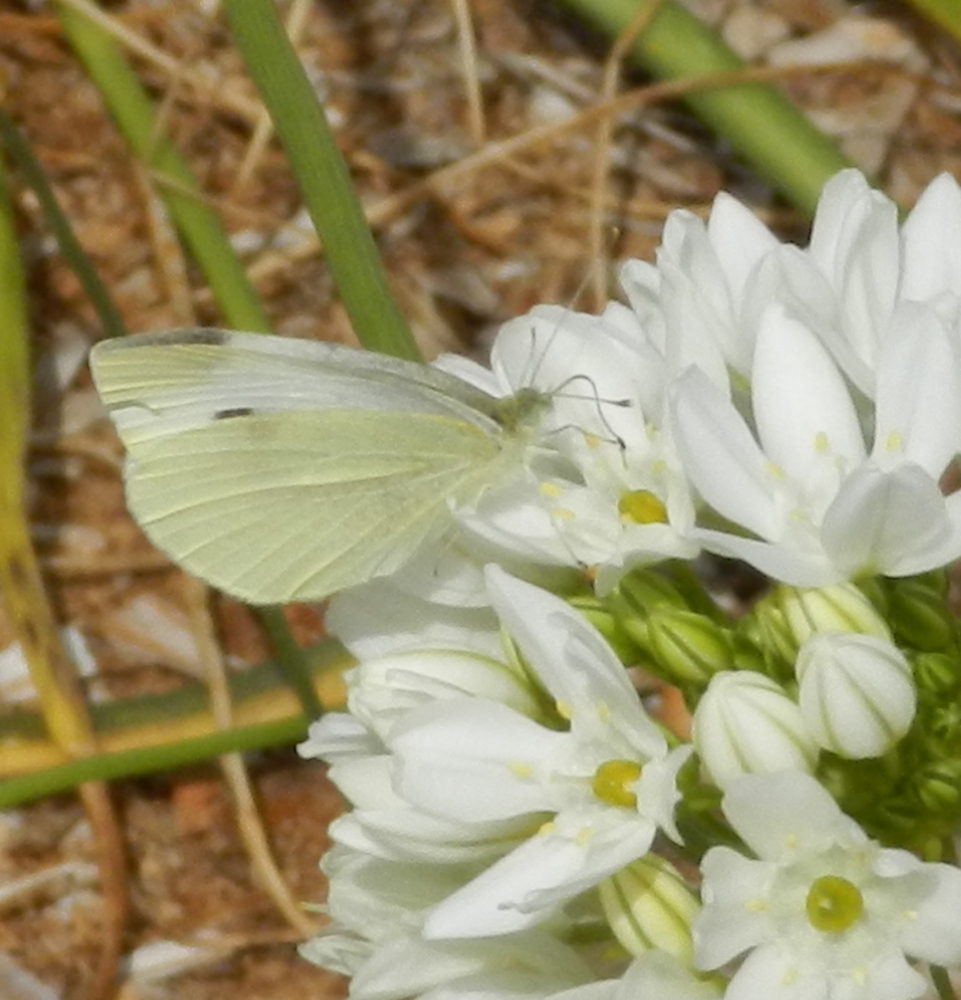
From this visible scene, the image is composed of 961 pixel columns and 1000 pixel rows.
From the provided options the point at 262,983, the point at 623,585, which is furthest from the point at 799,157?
the point at 262,983

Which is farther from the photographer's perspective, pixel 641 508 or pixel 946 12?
pixel 946 12

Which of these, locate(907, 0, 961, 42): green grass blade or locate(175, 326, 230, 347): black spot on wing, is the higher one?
locate(907, 0, 961, 42): green grass blade

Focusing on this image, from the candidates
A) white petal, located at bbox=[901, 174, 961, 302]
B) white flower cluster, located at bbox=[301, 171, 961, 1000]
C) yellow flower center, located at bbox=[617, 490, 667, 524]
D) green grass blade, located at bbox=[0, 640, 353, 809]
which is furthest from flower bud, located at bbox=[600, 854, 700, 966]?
green grass blade, located at bbox=[0, 640, 353, 809]

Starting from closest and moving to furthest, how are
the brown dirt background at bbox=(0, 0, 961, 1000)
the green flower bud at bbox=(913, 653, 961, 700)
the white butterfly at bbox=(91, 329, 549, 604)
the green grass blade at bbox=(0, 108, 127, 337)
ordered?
the green flower bud at bbox=(913, 653, 961, 700)
the white butterfly at bbox=(91, 329, 549, 604)
the green grass blade at bbox=(0, 108, 127, 337)
the brown dirt background at bbox=(0, 0, 961, 1000)

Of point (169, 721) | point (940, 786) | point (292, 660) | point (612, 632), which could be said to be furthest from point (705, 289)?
point (169, 721)

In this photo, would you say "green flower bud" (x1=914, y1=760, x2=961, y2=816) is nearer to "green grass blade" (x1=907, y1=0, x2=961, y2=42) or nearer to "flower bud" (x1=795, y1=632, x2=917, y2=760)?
"flower bud" (x1=795, y1=632, x2=917, y2=760)

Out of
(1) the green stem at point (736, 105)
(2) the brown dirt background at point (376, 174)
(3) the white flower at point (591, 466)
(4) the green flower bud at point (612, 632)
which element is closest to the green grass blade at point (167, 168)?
(2) the brown dirt background at point (376, 174)

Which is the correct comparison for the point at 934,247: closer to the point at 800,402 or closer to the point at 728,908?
the point at 800,402

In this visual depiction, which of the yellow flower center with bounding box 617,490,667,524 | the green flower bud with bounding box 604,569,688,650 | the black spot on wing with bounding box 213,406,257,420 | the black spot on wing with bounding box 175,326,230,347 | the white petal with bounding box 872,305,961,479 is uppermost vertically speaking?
the white petal with bounding box 872,305,961,479
